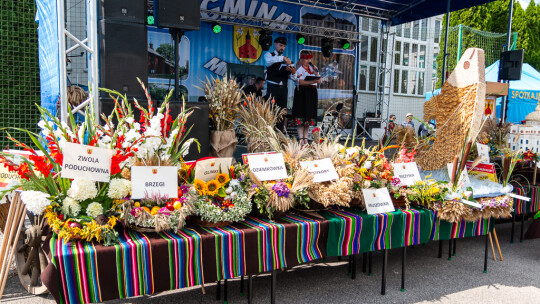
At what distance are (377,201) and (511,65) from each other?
5695 mm

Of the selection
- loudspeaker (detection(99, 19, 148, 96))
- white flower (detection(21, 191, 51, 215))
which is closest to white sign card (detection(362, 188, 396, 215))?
white flower (detection(21, 191, 51, 215))

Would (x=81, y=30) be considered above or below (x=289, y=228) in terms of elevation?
above

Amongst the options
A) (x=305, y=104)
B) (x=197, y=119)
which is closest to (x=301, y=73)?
(x=305, y=104)

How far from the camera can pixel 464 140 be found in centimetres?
350

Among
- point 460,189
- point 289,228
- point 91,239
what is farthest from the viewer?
point 460,189

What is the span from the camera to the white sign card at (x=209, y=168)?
2.43m

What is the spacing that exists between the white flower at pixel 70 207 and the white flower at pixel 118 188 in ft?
0.52

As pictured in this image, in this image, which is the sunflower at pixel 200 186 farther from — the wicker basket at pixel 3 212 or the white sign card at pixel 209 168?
the wicker basket at pixel 3 212

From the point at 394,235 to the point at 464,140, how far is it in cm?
119

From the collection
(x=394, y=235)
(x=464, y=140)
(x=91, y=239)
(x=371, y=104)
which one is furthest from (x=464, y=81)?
(x=371, y=104)

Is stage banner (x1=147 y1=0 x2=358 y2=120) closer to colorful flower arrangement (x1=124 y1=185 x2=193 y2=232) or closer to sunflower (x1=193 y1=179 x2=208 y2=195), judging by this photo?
sunflower (x1=193 y1=179 x2=208 y2=195)

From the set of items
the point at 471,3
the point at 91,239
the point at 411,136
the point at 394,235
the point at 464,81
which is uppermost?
the point at 471,3

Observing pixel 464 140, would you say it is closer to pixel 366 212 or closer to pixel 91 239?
pixel 366 212

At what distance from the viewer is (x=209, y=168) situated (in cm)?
248
